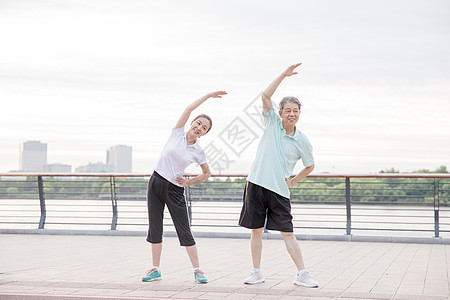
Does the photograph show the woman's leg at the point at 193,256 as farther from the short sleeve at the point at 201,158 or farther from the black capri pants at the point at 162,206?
the short sleeve at the point at 201,158

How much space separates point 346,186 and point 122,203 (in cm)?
425

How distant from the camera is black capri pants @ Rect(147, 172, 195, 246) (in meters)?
5.67

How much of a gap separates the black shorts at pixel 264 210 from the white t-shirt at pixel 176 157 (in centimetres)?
60

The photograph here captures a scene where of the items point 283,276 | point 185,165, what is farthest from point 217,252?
point 185,165

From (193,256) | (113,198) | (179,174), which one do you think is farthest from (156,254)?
(113,198)

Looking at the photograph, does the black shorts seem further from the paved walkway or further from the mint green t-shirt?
the paved walkway

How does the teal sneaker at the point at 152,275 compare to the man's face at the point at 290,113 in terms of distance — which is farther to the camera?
the teal sneaker at the point at 152,275

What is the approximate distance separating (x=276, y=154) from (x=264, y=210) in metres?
0.52

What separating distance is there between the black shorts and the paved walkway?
534mm

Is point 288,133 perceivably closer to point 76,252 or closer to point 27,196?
point 76,252

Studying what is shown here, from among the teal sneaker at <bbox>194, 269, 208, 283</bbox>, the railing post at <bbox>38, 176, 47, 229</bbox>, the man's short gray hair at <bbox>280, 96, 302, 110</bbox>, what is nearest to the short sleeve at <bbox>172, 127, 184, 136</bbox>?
the man's short gray hair at <bbox>280, 96, 302, 110</bbox>

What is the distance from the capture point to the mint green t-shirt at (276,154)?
549 cm

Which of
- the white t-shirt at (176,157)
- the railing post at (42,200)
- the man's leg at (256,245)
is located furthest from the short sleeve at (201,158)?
the railing post at (42,200)

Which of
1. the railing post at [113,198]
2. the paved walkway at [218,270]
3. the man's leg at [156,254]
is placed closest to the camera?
the paved walkway at [218,270]
